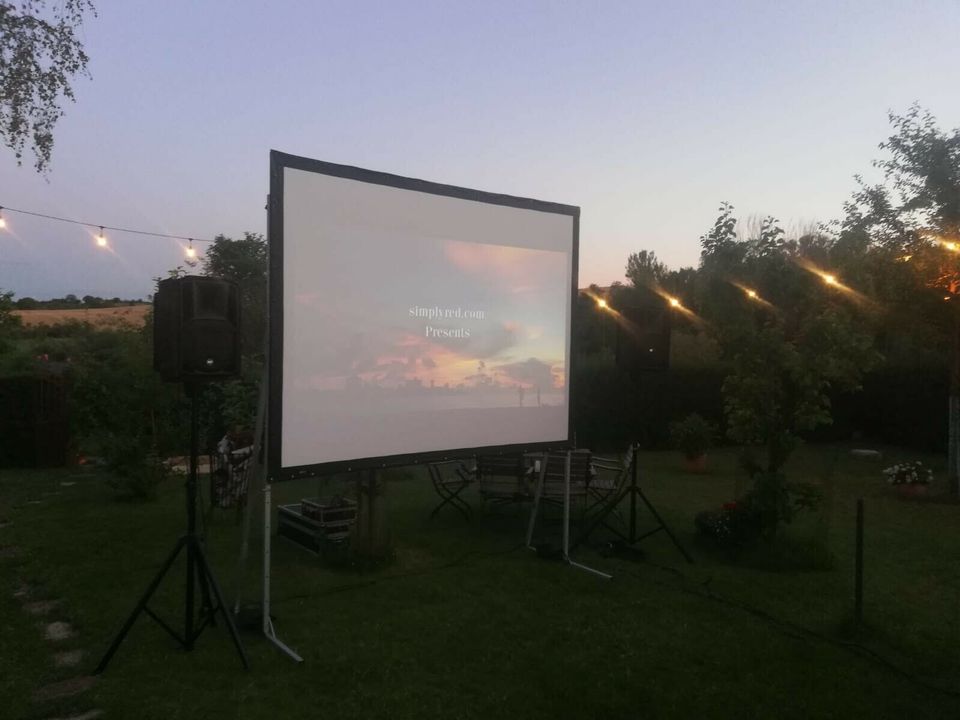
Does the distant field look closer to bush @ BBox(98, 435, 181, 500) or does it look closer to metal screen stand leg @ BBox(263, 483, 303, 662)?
bush @ BBox(98, 435, 181, 500)

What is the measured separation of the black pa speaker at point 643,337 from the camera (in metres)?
5.78

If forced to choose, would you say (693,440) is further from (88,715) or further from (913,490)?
(88,715)

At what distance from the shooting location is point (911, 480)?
8.26 meters

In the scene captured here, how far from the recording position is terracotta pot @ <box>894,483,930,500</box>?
827cm

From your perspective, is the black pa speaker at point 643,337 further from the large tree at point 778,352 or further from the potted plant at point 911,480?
the potted plant at point 911,480

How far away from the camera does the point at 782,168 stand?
993cm

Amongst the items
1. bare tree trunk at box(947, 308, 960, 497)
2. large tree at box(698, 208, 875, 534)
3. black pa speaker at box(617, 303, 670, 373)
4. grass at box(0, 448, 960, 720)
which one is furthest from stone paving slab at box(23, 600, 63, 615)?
bare tree trunk at box(947, 308, 960, 497)

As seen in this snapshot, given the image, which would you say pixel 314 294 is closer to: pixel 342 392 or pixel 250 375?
pixel 342 392

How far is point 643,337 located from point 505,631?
283cm

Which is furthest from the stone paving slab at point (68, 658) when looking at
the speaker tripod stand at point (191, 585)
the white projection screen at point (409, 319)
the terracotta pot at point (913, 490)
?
the terracotta pot at point (913, 490)

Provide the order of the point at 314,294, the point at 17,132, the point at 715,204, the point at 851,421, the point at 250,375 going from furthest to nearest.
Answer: the point at 851,421 → the point at 250,375 → the point at 17,132 → the point at 715,204 → the point at 314,294

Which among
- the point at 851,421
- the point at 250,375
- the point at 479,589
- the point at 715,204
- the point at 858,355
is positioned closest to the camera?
the point at 479,589

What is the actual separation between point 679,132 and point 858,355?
14.8 ft

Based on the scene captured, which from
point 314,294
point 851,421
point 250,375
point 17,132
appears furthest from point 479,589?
point 851,421
